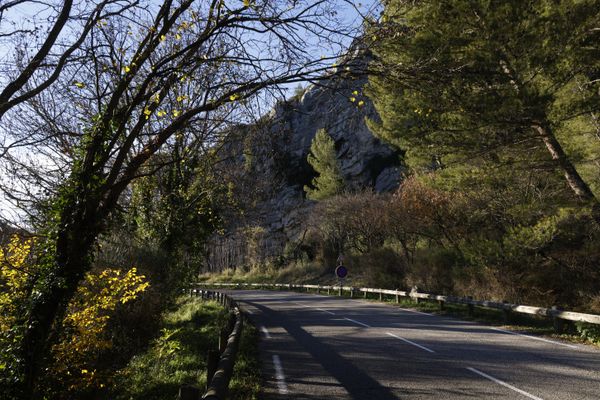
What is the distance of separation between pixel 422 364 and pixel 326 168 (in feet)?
157

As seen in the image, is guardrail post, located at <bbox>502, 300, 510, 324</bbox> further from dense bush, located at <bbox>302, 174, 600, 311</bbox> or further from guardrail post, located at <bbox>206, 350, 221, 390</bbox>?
guardrail post, located at <bbox>206, 350, 221, 390</bbox>

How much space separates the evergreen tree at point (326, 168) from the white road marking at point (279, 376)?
4417cm

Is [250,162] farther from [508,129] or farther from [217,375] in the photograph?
[217,375]

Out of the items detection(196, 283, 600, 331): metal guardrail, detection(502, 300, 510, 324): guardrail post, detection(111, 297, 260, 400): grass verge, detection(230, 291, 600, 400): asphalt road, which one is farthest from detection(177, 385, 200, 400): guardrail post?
detection(502, 300, 510, 324): guardrail post

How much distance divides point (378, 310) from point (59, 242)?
1553 centimetres

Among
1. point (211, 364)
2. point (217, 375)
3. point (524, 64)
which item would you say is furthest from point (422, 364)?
point (524, 64)

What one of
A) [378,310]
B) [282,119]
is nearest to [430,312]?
[378,310]

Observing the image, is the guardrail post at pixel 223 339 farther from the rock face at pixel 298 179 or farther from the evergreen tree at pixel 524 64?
the rock face at pixel 298 179

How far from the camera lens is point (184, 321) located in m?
18.1

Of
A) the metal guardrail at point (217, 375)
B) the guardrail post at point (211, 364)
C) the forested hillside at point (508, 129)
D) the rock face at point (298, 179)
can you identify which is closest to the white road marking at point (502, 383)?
the metal guardrail at point (217, 375)

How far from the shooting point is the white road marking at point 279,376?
7.42m

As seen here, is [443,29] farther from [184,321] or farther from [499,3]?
[184,321]

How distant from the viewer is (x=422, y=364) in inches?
349

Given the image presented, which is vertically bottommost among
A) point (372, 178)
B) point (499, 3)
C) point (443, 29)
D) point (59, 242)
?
point (59, 242)
